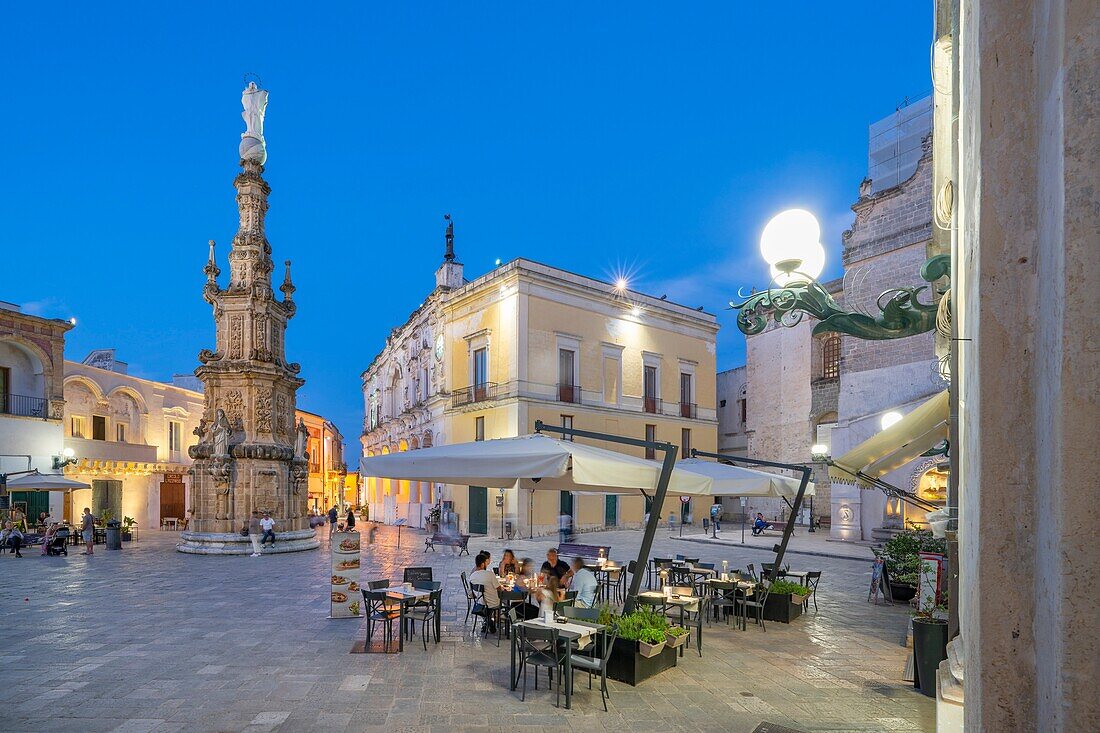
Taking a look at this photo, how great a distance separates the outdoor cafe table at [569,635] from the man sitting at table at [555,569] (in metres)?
2.22

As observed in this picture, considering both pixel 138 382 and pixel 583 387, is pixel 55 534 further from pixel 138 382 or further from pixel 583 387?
pixel 583 387

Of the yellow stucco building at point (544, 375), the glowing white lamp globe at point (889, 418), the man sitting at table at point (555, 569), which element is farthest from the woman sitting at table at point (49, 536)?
the glowing white lamp globe at point (889, 418)

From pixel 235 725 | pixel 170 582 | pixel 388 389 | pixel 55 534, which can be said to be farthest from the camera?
pixel 388 389

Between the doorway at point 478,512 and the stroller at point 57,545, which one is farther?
the doorway at point 478,512

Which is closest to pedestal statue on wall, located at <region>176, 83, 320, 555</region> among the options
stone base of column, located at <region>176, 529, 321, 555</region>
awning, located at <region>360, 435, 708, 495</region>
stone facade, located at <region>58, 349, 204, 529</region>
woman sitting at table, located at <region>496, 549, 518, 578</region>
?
stone base of column, located at <region>176, 529, 321, 555</region>

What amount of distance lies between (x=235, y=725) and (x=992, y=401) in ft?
20.2

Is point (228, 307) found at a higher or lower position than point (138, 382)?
higher

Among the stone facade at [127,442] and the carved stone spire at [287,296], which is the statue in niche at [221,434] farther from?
the stone facade at [127,442]

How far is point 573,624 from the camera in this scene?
21.9 ft

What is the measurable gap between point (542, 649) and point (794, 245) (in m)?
4.48

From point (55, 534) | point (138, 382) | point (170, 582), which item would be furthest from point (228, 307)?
point (138, 382)

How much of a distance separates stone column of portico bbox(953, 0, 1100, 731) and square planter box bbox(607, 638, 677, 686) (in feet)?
15.9

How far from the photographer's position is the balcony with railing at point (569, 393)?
27969 mm

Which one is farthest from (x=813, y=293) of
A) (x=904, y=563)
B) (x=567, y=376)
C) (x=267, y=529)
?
(x=567, y=376)
